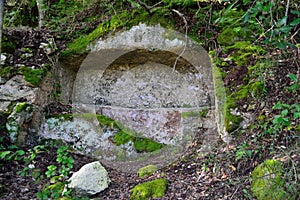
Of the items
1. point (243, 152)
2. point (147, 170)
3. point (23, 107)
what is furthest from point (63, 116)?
point (243, 152)

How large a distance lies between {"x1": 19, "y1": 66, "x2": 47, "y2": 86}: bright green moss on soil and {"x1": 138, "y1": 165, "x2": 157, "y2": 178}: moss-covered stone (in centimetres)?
199

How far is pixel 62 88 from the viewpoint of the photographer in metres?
4.46

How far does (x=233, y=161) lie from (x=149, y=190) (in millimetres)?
827

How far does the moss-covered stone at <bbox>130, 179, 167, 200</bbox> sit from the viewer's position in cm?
255

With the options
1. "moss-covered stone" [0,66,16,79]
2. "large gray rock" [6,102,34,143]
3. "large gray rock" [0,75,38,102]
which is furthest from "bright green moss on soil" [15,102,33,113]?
"moss-covered stone" [0,66,16,79]

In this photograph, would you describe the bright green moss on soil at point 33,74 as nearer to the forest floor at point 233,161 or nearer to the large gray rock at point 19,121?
the large gray rock at point 19,121

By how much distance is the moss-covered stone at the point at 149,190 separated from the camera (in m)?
2.55

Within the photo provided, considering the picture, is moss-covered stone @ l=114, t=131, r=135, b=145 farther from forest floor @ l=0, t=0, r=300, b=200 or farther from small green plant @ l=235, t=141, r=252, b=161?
small green plant @ l=235, t=141, r=252, b=161

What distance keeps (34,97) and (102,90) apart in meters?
1.28

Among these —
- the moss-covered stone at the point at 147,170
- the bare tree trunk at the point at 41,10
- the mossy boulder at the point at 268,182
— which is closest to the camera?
the mossy boulder at the point at 268,182

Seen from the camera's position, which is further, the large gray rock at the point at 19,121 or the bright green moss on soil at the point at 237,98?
the large gray rock at the point at 19,121

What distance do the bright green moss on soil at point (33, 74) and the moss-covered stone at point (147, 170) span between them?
1992 millimetres

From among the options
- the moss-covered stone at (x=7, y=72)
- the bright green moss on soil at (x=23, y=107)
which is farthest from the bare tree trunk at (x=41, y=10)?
the bright green moss on soil at (x=23, y=107)

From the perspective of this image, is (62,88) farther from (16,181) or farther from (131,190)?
(131,190)
